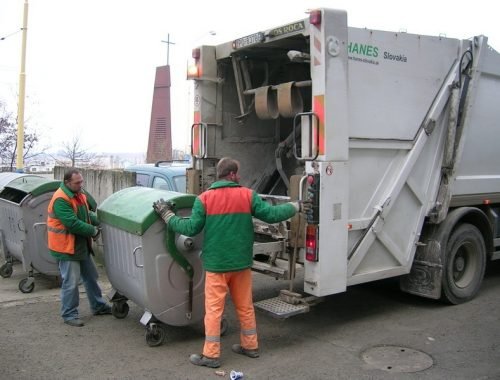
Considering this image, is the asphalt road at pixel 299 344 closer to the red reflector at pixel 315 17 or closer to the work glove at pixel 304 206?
the work glove at pixel 304 206

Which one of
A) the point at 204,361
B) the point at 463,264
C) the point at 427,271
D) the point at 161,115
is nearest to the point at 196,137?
the point at 204,361

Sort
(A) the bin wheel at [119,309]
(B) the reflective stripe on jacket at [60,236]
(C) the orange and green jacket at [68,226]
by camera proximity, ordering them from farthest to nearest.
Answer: (A) the bin wheel at [119,309] → (B) the reflective stripe on jacket at [60,236] → (C) the orange and green jacket at [68,226]

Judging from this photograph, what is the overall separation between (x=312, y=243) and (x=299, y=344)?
962 mm

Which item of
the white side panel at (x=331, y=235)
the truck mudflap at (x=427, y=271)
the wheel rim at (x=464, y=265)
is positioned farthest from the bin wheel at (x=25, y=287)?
the wheel rim at (x=464, y=265)

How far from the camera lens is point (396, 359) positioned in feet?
14.8

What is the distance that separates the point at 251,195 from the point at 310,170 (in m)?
0.63

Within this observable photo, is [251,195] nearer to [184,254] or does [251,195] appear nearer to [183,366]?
[184,254]

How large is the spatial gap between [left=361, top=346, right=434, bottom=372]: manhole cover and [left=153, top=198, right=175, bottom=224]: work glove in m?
2.05

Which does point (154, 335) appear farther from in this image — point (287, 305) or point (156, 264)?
point (287, 305)

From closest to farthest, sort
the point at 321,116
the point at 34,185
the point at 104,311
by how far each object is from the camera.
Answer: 1. the point at 321,116
2. the point at 104,311
3. the point at 34,185

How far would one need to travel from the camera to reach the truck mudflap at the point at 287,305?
4661 millimetres

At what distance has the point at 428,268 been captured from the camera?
5.74 m

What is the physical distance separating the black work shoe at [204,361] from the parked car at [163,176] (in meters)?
4.14

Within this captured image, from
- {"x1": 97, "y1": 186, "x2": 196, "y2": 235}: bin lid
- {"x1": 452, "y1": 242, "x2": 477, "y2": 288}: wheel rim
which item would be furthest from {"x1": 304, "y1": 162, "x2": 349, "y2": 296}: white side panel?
{"x1": 452, "y1": 242, "x2": 477, "y2": 288}: wheel rim
